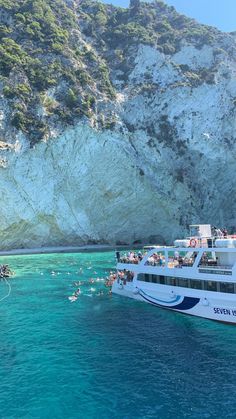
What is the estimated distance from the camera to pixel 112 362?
1903cm

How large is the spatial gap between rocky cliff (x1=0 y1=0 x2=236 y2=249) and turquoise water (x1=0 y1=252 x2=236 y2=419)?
140 feet

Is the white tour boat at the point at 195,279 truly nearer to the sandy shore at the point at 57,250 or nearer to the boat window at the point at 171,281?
the boat window at the point at 171,281

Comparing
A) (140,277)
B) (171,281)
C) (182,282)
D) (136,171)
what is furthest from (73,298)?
(136,171)

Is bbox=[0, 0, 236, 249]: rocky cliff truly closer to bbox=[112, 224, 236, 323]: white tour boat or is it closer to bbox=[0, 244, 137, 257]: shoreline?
bbox=[0, 244, 137, 257]: shoreline

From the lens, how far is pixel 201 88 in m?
83.9

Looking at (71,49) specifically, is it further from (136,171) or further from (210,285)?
(210,285)

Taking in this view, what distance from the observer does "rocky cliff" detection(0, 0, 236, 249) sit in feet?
236

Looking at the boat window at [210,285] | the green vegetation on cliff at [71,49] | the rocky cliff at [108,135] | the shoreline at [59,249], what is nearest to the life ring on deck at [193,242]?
the boat window at [210,285]

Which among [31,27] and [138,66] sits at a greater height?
[31,27]

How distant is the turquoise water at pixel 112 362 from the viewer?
14938 millimetres

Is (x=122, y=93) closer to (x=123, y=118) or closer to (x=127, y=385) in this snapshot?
(x=123, y=118)

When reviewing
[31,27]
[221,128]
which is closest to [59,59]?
[31,27]

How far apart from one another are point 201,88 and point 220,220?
2868cm

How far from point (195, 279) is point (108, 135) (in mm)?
52483
